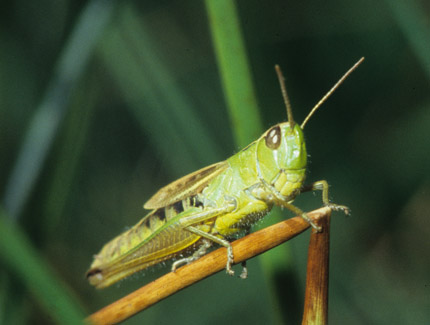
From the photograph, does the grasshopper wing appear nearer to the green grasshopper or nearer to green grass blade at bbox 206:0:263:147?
the green grasshopper

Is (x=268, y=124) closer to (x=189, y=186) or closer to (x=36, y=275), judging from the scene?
(x=189, y=186)

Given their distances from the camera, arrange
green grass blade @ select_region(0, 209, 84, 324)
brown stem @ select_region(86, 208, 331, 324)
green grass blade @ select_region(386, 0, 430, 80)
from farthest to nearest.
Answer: green grass blade @ select_region(386, 0, 430, 80) < brown stem @ select_region(86, 208, 331, 324) < green grass blade @ select_region(0, 209, 84, 324)

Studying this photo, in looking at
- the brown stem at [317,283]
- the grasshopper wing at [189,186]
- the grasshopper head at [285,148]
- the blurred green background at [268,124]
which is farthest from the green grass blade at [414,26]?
the brown stem at [317,283]

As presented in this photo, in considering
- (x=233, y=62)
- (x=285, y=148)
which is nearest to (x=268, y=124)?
(x=285, y=148)

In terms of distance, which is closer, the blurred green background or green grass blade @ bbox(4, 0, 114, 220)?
green grass blade @ bbox(4, 0, 114, 220)

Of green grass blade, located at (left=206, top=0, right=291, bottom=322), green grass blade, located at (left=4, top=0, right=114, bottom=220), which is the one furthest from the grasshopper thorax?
green grass blade, located at (left=4, top=0, right=114, bottom=220)

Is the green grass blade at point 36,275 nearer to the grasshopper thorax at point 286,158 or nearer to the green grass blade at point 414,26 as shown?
the grasshopper thorax at point 286,158
